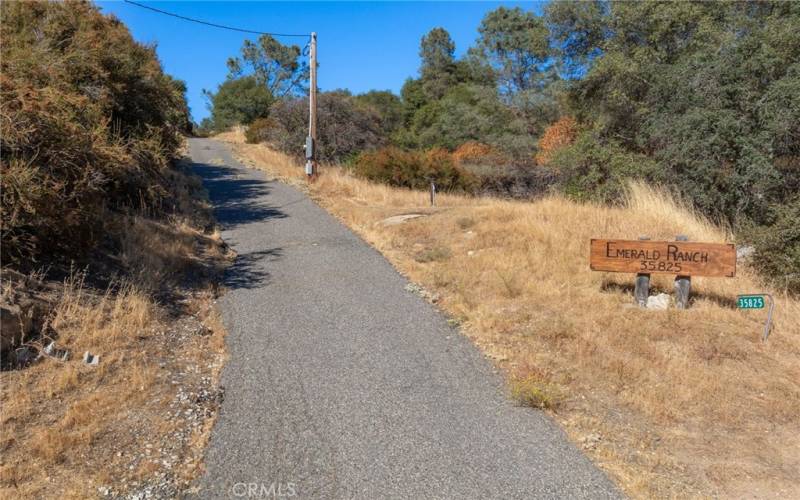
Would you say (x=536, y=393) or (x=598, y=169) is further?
(x=598, y=169)

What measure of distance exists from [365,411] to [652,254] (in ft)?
14.5

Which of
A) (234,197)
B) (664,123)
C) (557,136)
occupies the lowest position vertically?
(234,197)

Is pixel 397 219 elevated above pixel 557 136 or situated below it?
below

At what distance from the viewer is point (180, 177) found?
15.6 meters

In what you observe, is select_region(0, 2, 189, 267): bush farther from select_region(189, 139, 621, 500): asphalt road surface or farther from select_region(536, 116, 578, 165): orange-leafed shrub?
select_region(536, 116, 578, 165): orange-leafed shrub

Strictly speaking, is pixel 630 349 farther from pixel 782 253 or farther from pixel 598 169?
pixel 598 169

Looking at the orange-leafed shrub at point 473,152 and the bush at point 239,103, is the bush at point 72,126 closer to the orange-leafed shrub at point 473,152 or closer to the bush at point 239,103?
the orange-leafed shrub at point 473,152

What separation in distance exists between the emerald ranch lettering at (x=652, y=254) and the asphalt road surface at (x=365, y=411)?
2381mm

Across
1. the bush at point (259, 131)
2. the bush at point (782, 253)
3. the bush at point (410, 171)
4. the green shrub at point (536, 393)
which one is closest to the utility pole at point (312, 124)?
the bush at point (410, 171)

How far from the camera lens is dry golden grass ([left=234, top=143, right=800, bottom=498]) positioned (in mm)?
4148

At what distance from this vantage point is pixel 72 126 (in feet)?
22.9

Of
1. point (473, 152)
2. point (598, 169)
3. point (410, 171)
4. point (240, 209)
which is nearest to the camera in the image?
point (240, 209)

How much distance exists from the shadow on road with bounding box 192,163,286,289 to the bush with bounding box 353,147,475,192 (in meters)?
3.74

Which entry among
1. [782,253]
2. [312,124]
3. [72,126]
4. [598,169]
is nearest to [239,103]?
[312,124]
